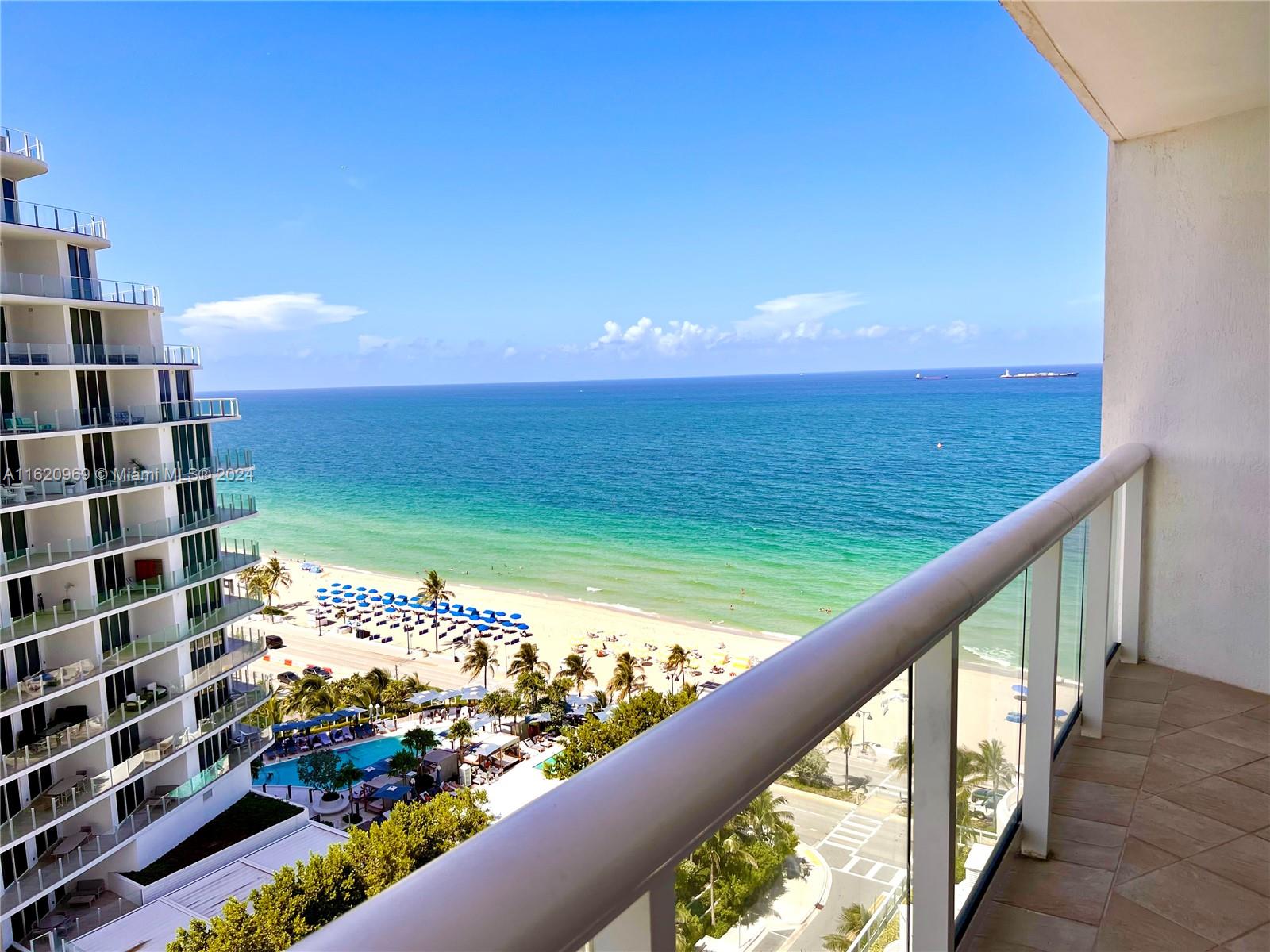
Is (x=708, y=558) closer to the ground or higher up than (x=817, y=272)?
closer to the ground

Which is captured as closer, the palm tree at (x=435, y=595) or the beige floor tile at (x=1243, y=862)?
the beige floor tile at (x=1243, y=862)

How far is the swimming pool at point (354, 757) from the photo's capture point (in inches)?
795

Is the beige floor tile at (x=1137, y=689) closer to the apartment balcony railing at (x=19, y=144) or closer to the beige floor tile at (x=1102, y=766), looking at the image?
the beige floor tile at (x=1102, y=766)

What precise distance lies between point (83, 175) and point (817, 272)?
58.6 meters

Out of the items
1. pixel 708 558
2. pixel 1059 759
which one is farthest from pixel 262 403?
pixel 1059 759

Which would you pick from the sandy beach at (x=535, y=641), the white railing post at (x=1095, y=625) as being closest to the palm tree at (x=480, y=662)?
the sandy beach at (x=535, y=641)

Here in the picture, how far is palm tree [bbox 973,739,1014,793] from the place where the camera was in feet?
4.52

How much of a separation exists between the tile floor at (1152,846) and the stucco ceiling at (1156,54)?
6.09 feet

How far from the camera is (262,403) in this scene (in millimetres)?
109000

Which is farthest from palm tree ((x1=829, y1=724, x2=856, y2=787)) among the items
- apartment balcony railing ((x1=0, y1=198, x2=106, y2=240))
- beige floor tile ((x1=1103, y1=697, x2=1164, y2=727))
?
apartment balcony railing ((x1=0, y1=198, x2=106, y2=240))

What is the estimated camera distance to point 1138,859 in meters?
1.73

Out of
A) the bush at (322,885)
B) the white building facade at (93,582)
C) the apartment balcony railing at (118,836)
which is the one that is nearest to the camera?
the bush at (322,885)

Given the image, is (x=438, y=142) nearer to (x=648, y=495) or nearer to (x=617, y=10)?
(x=617, y=10)

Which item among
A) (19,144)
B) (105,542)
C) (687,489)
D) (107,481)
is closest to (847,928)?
(105,542)
